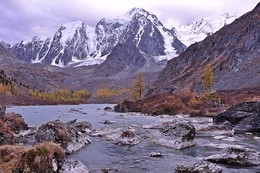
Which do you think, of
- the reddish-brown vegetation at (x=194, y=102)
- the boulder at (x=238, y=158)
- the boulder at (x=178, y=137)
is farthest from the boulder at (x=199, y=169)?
Result: the reddish-brown vegetation at (x=194, y=102)

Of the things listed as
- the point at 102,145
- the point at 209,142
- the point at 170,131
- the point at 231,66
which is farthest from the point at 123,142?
the point at 231,66

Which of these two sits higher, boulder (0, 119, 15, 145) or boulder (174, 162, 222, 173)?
boulder (0, 119, 15, 145)

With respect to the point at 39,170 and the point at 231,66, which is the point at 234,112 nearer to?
the point at 39,170

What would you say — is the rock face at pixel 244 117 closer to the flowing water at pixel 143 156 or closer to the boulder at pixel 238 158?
the flowing water at pixel 143 156

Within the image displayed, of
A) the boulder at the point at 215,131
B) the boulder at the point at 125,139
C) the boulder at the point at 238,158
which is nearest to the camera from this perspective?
the boulder at the point at 238,158

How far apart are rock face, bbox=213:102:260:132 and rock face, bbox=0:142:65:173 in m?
37.3

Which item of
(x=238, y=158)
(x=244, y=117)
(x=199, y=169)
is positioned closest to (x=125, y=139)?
(x=238, y=158)

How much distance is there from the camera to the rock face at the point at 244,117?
5314 centimetres

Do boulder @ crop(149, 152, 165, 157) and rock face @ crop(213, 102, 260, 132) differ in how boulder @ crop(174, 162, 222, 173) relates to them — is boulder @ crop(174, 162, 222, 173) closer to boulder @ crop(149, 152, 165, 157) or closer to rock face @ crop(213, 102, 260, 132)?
boulder @ crop(149, 152, 165, 157)

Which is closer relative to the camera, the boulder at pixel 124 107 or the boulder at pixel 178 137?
the boulder at pixel 178 137

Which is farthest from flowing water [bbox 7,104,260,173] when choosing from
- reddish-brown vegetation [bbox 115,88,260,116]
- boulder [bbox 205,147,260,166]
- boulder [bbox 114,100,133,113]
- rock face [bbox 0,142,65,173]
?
boulder [bbox 114,100,133,113]

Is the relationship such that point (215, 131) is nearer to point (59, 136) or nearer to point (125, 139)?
point (125, 139)

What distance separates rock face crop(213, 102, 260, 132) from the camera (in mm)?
53141

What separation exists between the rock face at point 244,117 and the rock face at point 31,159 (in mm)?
37285
